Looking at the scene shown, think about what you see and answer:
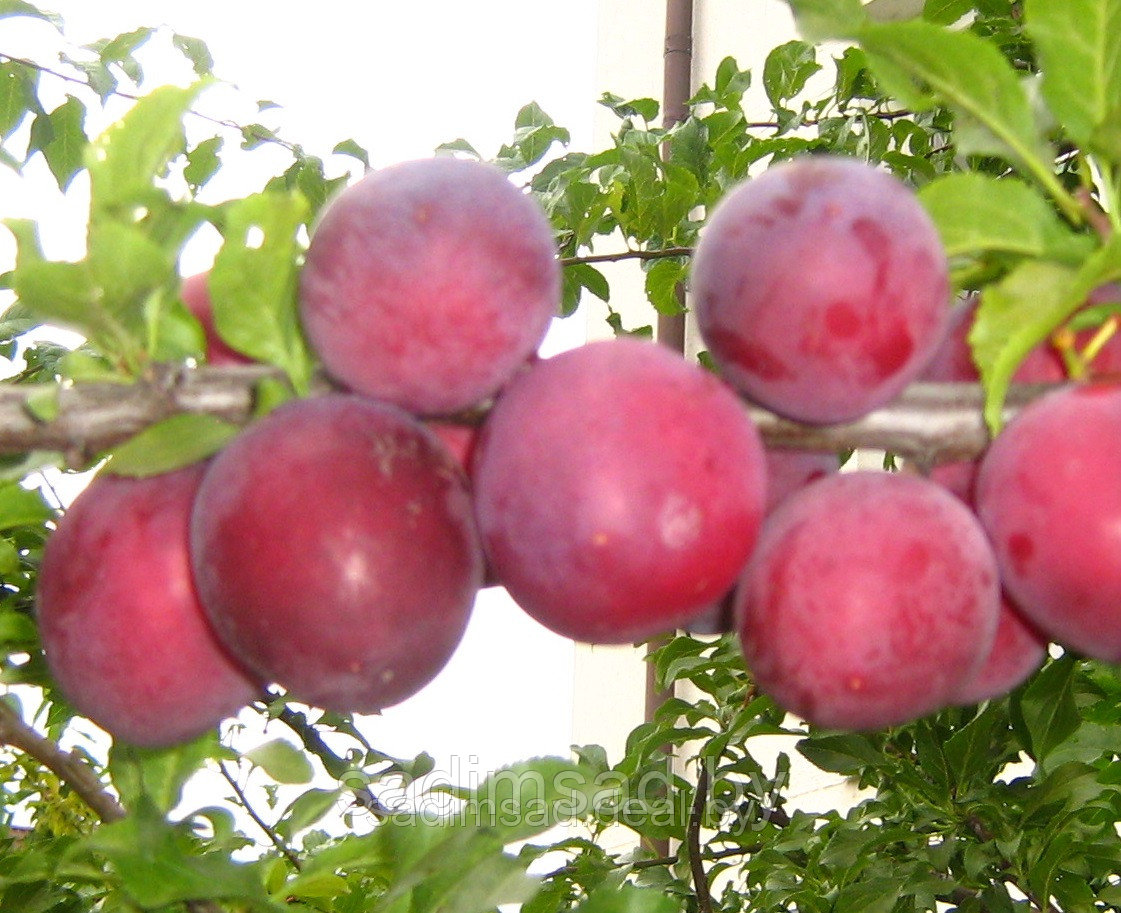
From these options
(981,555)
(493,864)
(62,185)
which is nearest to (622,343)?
(981,555)

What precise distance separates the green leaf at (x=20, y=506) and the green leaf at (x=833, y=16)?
516 millimetres

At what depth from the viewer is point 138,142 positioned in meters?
0.48

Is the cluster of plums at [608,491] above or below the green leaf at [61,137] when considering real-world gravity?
below

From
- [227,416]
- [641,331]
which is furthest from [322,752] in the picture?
[227,416]

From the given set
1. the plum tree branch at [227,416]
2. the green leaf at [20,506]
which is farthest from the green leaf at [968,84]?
the green leaf at [20,506]

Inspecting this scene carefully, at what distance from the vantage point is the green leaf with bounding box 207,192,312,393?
45 centimetres

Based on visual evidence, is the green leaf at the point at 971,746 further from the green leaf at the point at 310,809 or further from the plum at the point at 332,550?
the plum at the point at 332,550

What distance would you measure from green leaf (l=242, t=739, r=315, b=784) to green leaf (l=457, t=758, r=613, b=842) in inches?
5.1

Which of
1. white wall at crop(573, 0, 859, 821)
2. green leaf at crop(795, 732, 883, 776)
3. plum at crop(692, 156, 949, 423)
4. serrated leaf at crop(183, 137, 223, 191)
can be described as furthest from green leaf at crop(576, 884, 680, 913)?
white wall at crop(573, 0, 859, 821)

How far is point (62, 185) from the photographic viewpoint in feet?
4.13

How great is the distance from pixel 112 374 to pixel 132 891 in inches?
11.2

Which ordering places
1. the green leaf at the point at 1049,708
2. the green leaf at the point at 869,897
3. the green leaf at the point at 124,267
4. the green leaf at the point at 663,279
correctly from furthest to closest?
1. the green leaf at the point at 663,279
2. the green leaf at the point at 869,897
3. the green leaf at the point at 1049,708
4. the green leaf at the point at 124,267

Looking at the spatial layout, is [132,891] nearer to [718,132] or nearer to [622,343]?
[622,343]

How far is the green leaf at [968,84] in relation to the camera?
0.51 meters
